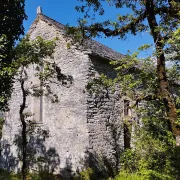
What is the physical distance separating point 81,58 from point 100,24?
3.97 m

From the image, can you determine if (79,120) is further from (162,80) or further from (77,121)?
(162,80)

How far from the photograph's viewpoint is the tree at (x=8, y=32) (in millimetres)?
8538

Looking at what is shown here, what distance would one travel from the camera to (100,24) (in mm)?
8031

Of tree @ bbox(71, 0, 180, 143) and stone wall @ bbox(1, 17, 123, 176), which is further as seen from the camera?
stone wall @ bbox(1, 17, 123, 176)

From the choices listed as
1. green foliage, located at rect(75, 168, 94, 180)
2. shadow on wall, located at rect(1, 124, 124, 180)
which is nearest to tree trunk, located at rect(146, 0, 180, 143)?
green foliage, located at rect(75, 168, 94, 180)

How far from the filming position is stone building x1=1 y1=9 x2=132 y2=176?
11.2 metres

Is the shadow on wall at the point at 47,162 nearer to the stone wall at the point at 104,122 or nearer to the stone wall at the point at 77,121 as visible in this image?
the stone wall at the point at 77,121

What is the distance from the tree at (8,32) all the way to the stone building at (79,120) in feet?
8.34

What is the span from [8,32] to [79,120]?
4.73m

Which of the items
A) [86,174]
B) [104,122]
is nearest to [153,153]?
[86,174]

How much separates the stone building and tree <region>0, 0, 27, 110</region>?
2.54 m

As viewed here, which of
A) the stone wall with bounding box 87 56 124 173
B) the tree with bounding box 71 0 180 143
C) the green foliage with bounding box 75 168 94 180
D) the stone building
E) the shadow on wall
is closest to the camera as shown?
the tree with bounding box 71 0 180 143

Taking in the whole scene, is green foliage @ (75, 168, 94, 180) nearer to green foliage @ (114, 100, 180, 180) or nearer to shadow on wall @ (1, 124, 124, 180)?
shadow on wall @ (1, 124, 124, 180)

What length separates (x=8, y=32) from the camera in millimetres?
9297
